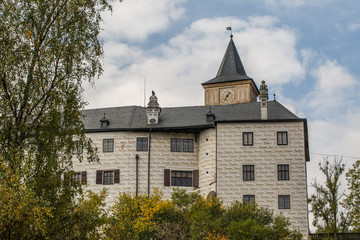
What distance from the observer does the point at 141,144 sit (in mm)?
40594

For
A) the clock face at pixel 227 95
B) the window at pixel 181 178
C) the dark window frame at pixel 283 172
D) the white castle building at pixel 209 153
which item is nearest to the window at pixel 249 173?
the white castle building at pixel 209 153

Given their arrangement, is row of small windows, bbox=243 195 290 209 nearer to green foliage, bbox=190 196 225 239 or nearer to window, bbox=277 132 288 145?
window, bbox=277 132 288 145

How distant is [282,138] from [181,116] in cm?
801

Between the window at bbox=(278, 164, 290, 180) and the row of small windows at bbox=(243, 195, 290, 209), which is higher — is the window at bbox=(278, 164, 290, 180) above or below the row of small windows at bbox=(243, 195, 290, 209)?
above

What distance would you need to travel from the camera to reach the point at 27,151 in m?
19.2

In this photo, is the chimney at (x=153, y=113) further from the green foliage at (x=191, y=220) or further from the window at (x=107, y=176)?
the green foliage at (x=191, y=220)

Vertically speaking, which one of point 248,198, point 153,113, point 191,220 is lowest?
point 191,220

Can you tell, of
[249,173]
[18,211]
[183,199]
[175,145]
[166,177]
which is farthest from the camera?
[175,145]

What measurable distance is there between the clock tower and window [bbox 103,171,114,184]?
1745 cm

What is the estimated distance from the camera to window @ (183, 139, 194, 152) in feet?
134

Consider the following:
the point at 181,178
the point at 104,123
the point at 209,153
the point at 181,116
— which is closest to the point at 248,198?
the point at 209,153

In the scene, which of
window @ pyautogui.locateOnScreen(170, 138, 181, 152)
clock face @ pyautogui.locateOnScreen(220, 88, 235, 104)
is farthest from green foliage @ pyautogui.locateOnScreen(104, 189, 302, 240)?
clock face @ pyautogui.locateOnScreen(220, 88, 235, 104)

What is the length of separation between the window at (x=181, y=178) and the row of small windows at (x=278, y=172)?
169 inches

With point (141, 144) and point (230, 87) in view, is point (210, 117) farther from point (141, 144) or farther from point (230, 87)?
point (230, 87)
